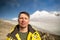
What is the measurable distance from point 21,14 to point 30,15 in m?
0.17

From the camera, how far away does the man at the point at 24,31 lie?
1885 mm

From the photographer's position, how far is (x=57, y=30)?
2.11 metres

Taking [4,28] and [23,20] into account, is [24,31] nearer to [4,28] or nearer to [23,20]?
[23,20]

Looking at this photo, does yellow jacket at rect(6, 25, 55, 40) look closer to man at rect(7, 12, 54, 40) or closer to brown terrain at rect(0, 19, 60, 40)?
man at rect(7, 12, 54, 40)

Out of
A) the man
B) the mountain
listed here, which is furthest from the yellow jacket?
the mountain

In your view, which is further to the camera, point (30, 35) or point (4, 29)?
point (4, 29)

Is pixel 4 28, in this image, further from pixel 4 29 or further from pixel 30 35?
pixel 30 35

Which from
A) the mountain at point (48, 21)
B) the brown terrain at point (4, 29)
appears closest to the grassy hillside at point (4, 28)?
the brown terrain at point (4, 29)

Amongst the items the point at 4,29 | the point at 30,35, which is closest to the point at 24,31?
the point at 30,35

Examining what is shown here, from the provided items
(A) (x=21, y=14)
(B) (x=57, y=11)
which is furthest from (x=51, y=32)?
(A) (x=21, y=14)

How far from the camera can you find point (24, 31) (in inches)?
76.5

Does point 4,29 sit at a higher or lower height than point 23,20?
lower

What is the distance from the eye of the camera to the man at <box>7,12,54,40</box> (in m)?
1.88

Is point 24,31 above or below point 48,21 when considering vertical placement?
below
